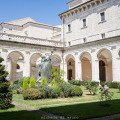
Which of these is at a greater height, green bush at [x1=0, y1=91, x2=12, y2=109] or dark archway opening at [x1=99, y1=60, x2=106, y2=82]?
dark archway opening at [x1=99, y1=60, x2=106, y2=82]

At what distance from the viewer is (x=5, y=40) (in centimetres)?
2878

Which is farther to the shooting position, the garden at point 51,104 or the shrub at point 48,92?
the shrub at point 48,92

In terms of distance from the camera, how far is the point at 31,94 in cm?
1598

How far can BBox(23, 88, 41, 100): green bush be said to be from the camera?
52.3 feet

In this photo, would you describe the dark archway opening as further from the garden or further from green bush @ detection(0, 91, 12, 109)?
green bush @ detection(0, 91, 12, 109)

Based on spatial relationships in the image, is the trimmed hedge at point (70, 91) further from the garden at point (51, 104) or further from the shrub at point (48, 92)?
the shrub at point (48, 92)

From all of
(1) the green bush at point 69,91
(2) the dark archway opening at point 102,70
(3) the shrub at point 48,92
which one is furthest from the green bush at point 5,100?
(2) the dark archway opening at point 102,70

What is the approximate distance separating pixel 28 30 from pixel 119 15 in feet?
63.0

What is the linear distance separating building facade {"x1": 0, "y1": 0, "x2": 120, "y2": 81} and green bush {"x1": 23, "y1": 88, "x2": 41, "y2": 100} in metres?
13.9

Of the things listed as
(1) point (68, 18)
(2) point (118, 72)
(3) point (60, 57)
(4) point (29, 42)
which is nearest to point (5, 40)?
(4) point (29, 42)

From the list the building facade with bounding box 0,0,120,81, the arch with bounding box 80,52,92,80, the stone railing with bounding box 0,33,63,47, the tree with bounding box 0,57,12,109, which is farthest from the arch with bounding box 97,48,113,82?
the tree with bounding box 0,57,12,109

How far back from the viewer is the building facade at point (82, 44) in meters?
28.7

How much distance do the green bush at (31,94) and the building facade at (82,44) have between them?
13.9 meters

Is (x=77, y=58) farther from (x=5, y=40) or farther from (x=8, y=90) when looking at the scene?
(x=8, y=90)
